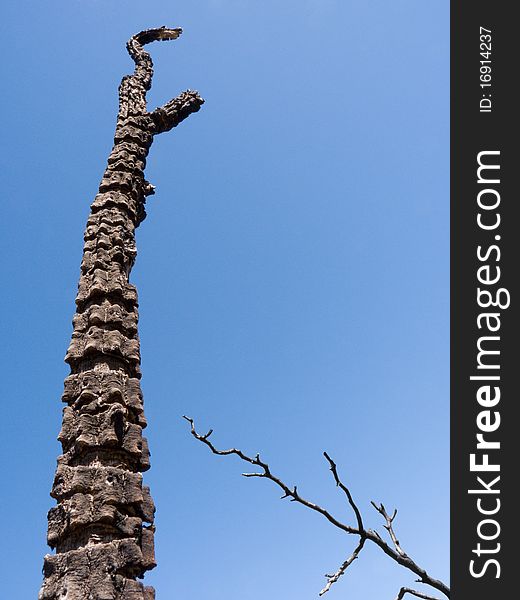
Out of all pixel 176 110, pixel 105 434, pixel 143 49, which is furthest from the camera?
pixel 143 49

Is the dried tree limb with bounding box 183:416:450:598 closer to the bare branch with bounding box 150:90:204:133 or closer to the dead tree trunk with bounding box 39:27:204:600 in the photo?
the dead tree trunk with bounding box 39:27:204:600

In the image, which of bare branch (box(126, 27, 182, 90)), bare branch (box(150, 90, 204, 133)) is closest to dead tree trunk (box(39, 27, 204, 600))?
bare branch (box(150, 90, 204, 133))

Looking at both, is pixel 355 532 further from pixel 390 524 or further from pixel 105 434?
pixel 105 434

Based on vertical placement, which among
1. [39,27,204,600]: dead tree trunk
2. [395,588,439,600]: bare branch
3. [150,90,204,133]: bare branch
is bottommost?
[395,588,439,600]: bare branch

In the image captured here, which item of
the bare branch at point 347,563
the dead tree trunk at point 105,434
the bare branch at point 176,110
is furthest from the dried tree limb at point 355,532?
the bare branch at point 176,110

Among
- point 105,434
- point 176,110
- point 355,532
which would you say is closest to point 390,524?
point 355,532

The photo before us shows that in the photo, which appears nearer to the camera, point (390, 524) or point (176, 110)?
point (390, 524)

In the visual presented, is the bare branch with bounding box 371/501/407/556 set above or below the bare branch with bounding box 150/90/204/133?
below

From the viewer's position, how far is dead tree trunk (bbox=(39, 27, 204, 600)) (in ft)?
12.5

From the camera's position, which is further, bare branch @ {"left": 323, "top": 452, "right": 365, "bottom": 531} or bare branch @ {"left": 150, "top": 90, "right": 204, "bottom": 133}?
bare branch @ {"left": 150, "top": 90, "right": 204, "bottom": 133}

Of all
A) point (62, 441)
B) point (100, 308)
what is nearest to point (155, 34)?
point (100, 308)

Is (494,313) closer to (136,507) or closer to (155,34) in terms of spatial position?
(136,507)

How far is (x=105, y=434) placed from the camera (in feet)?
14.2

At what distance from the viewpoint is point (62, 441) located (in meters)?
4.51
